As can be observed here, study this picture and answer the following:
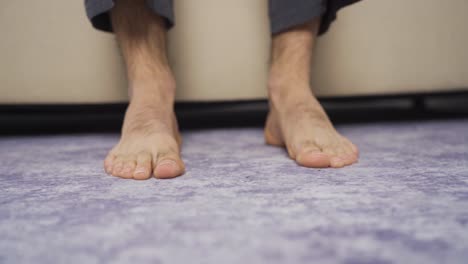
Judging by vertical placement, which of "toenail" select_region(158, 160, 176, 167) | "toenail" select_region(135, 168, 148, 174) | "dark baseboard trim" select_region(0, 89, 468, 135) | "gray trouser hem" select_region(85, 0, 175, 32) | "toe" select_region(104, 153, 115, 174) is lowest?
"dark baseboard trim" select_region(0, 89, 468, 135)

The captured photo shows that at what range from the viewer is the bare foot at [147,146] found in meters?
0.61

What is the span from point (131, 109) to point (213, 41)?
36 centimetres

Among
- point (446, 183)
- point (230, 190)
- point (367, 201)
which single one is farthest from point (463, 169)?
point (230, 190)

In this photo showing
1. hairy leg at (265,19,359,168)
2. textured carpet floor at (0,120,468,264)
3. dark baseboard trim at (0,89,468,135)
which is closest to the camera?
textured carpet floor at (0,120,468,264)

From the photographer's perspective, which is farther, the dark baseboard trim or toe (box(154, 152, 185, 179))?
the dark baseboard trim

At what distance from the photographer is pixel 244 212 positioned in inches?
17.6

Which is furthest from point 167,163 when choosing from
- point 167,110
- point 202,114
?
point 202,114

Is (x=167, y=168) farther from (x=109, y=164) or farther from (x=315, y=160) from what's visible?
(x=315, y=160)

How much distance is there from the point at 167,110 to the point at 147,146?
0.16 metres

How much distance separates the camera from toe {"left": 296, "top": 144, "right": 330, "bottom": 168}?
2.15 ft

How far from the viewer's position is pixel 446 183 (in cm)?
54

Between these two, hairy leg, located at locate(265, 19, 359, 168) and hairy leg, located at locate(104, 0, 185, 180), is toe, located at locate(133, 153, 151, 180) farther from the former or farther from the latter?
hairy leg, located at locate(265, 19, 359, 168)

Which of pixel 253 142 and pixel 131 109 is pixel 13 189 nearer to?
pixel 131 109

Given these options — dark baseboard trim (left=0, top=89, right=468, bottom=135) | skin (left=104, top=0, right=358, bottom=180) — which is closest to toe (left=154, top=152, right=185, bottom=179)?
skin (left=104, top=0, right=358, bottom=180)
